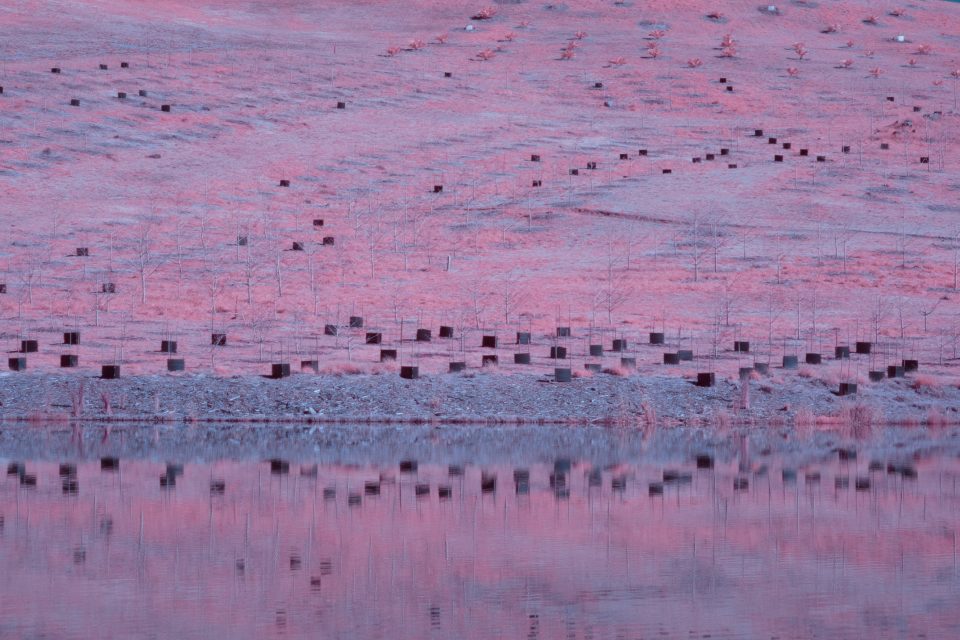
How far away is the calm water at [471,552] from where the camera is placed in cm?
1320

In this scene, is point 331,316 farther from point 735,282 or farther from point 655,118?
point 655,118

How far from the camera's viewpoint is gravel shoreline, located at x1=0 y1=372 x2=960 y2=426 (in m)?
31.0

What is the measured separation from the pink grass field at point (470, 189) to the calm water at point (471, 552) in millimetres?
12661

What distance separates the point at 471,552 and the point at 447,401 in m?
15.3

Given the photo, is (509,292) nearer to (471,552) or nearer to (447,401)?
(447,401)

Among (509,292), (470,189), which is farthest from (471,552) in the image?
(470,189)

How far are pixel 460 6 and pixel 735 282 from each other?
51.6 metres

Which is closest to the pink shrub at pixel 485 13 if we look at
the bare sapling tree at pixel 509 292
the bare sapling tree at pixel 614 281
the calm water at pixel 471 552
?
the bare sapling tree at pixel 614 281

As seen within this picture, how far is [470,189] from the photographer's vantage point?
185 ft

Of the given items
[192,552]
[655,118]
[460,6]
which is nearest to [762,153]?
[655,118]

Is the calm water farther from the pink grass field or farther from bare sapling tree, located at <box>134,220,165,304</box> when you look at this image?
bare sapling tree, located at <box>134,220,165,304</box>

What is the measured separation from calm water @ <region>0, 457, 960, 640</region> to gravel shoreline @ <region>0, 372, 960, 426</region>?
22.0 ft

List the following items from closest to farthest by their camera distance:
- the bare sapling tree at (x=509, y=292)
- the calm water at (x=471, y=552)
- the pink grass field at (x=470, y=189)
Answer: the calm water at (x=471, y=552) < the pink grass field at (x=470, y=189) < the bare sapling tree at (x=509, y=292)

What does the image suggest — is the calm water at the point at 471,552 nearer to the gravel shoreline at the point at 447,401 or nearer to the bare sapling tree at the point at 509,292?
the gravel shoreline at the point at 447,401
